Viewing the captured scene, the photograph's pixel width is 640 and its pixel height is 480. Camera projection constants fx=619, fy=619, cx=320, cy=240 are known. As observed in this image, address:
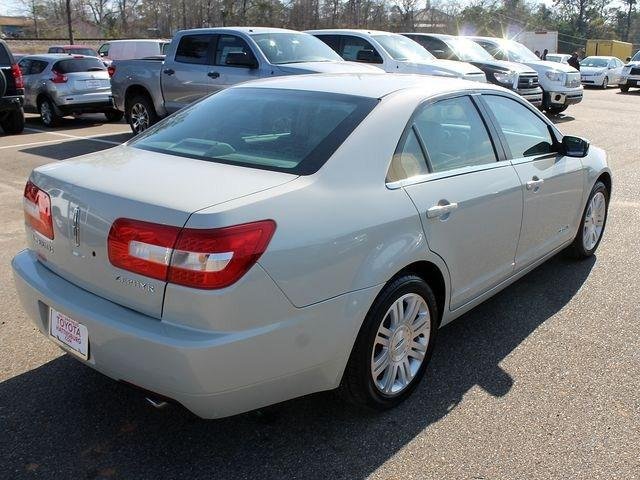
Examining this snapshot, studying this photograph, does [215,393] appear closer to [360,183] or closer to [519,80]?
[360,183]

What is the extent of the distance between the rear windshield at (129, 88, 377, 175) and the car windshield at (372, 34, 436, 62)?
9113 millimetres

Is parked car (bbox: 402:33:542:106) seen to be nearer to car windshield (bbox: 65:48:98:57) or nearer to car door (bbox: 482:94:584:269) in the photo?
car door (bbox: 482:94:584:269)

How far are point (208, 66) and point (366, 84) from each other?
735 centimetres

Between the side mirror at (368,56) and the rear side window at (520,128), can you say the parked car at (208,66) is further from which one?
the rear side window at (520,128)

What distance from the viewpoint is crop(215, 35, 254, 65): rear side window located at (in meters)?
9.71

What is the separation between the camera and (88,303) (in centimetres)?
253

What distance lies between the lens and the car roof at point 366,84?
3301 mm

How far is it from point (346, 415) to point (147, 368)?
1.08m

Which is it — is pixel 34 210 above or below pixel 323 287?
above

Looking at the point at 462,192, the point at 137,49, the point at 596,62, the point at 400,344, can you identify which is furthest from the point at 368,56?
the point at 596,62

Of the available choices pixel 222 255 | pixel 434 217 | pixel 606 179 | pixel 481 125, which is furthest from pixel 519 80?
pixel 222 255

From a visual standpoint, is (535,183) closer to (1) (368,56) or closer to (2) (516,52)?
Result: (1) (368,56)

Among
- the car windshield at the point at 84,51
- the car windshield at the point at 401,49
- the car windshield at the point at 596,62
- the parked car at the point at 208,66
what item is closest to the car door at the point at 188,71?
the parked car at the point at 208,66

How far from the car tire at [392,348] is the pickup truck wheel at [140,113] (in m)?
8.96
